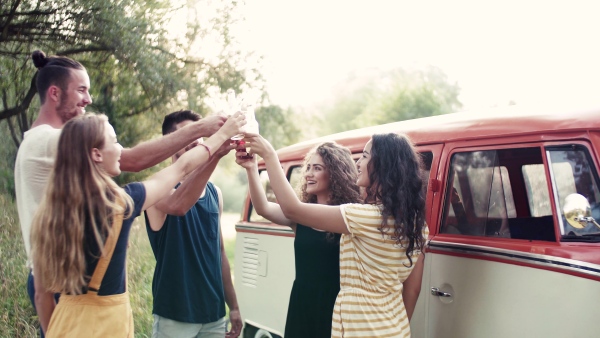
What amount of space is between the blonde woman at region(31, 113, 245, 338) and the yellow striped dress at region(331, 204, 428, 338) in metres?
1.09

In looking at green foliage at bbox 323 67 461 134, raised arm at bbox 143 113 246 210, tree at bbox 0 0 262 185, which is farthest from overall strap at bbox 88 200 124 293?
green foliage at bbox 323 67 461 134

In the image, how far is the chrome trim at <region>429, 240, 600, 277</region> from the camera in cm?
314

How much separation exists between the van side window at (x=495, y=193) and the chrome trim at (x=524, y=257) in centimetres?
16

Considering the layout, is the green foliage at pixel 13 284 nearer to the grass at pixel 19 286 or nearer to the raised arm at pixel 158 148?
the grass at pixel 19 286

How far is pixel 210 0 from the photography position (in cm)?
1112

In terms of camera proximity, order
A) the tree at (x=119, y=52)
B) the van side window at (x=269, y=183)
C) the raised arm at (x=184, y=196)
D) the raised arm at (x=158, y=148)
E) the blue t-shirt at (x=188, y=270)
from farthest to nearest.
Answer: the tree at (x=119, y=52), the van side window at (x=269, y=183), the blue t-shirt at (x=188, y=270), the raised arm at (x=184, y=196), the raised arm at (x=158, y=148)

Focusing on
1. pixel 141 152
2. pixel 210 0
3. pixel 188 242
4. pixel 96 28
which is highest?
pixel 210 0

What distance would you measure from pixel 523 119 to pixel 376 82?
49106 mm

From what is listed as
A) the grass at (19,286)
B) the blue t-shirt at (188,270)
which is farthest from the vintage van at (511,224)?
the grass at (19,286)

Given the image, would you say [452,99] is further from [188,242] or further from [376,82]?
[188,242]

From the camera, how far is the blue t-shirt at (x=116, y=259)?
100 inches

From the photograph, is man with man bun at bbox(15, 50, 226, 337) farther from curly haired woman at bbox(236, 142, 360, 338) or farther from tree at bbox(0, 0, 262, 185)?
tree at bbox(0, 0, 262, 185)

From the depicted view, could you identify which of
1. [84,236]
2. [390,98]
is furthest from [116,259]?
[390,98]

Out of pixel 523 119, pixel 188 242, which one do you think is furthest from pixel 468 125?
pixel 188 242
